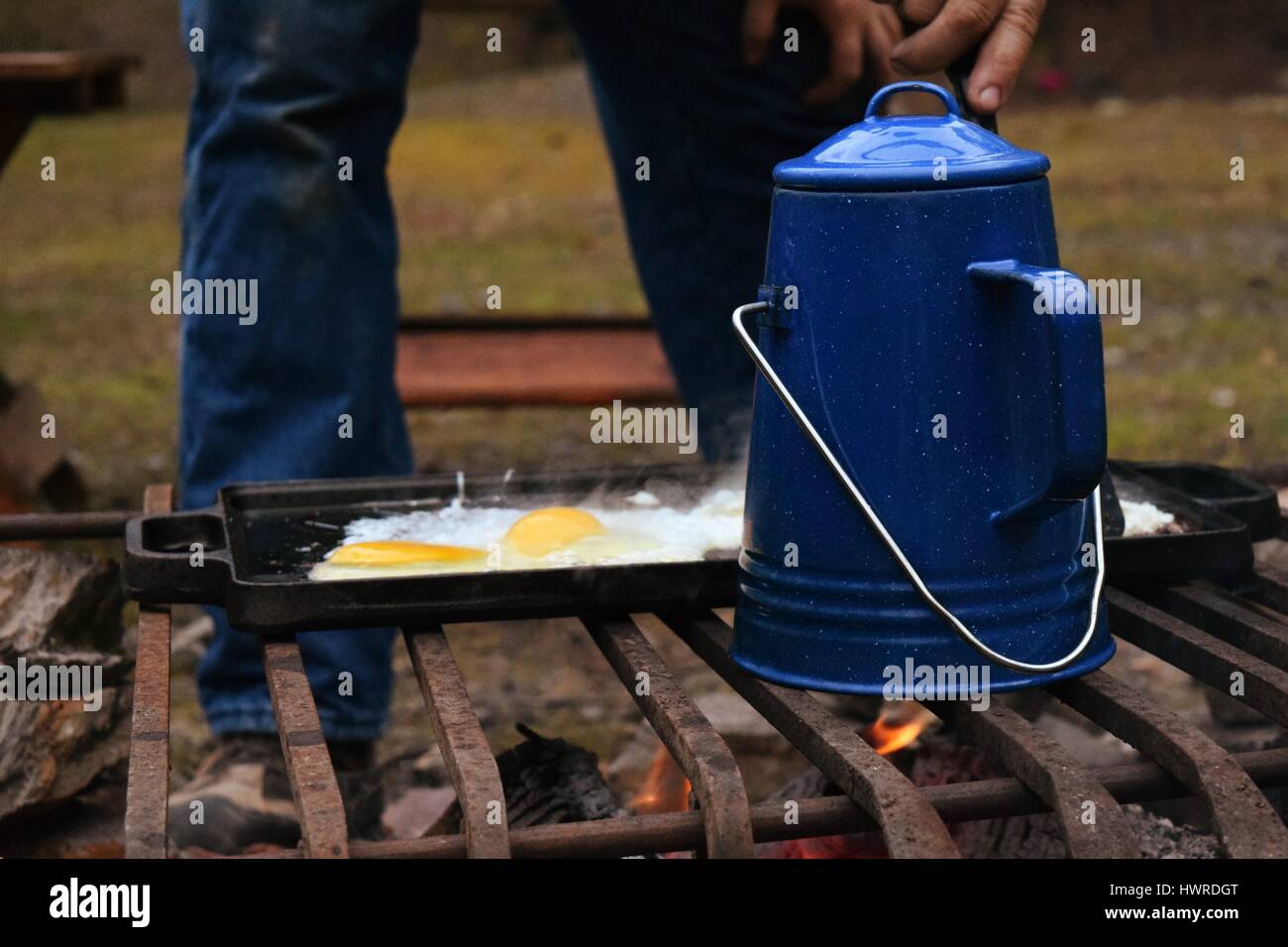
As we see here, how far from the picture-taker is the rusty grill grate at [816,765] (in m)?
1.00

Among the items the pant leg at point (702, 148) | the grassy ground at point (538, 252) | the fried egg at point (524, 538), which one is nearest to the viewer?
the fried egg at point (524, 538)

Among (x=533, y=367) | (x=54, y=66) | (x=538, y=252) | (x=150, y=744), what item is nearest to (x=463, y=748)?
(x=150, y=744)

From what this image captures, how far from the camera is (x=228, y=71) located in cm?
185

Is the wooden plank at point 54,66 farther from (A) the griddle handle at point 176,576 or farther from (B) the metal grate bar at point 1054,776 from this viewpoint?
(B) the metal grate bar at point 1054,776

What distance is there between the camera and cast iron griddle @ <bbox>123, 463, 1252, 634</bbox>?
130 cm

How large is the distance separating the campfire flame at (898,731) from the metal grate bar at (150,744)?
26.3 inches

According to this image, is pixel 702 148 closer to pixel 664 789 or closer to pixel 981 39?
pixel 981 39

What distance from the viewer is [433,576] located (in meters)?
1.31

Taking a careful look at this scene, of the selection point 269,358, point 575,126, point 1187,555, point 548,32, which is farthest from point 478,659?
point 548,32

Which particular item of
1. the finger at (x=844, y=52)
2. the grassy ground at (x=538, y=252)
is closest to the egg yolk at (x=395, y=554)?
the finger at (x=844, y=52)

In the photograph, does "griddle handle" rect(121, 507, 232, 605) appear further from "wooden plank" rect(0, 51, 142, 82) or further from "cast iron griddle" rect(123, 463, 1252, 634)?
"wooden plank" rect(0, 51, 142, 82)

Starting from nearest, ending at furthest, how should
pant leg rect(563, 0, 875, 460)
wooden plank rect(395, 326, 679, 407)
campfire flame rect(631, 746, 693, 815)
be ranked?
campfire flame rect(631, 746, 693, 815) < pant leg rect(563, 0, 875, 460) < wooden plank rect(395, 326, 679, 407)

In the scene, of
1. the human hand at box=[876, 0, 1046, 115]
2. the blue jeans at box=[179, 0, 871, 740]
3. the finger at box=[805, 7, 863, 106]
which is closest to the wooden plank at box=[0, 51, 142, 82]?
the blue jeans at box=[179, 0, 871, 740]

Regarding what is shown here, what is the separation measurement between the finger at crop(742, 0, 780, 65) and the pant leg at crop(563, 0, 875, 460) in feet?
0.22
